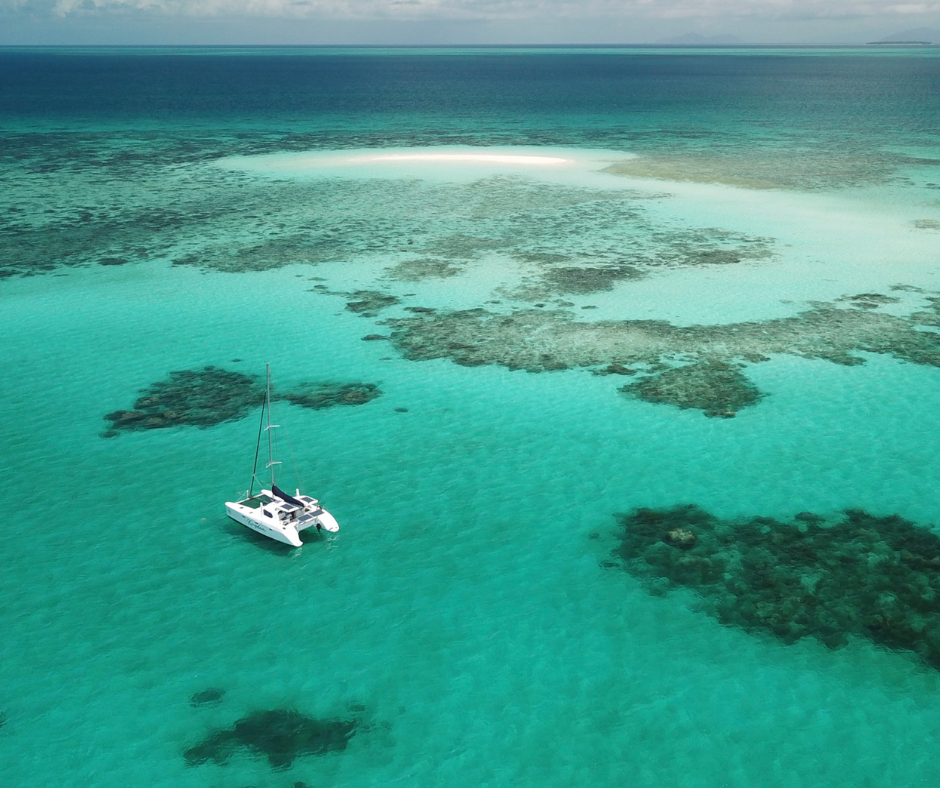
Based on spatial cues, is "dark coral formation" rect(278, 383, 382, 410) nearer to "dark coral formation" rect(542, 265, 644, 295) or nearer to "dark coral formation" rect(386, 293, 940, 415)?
"dark coral formation" rect(386, 293, 940, 415)

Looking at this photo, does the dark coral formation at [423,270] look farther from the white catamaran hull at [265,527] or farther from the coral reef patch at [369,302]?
the white catamaran hull at [265,527]

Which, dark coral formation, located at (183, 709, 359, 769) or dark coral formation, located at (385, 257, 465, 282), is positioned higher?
dark coral formation, located at (385, 257, 465, 282)

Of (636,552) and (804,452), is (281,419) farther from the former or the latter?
(804,452)

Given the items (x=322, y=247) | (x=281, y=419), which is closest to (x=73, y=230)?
(x=322, y=247)

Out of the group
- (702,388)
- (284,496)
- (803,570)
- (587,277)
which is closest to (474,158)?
(587,277)

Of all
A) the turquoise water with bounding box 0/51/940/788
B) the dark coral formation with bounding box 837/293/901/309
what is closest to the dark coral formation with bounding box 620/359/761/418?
the turquoise water with bounding box 0/51/940/788

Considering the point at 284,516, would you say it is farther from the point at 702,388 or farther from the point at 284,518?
the point at 702,388
